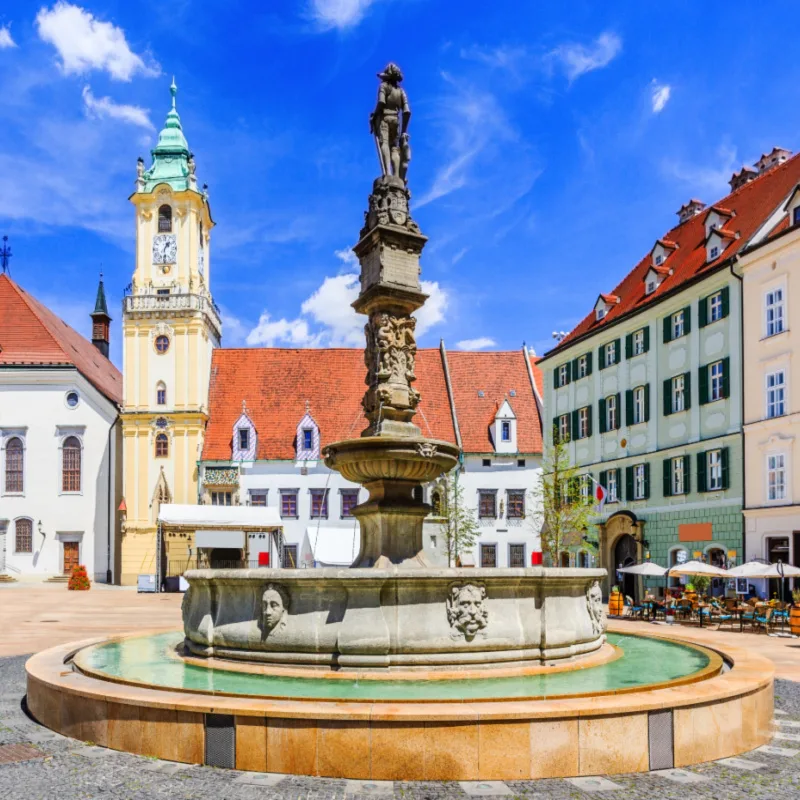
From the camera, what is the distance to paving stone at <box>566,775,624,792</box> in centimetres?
688

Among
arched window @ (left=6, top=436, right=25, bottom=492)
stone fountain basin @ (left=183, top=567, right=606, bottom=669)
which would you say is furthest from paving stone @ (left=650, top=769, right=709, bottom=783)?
arched window @ (left=6, top=436, right=25, bottom=492)

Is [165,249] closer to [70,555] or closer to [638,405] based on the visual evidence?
[70,555]

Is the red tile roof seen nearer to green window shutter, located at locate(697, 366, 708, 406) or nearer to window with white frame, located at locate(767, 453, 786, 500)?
green window shutter, located at locate(697, 366, 708, 406)

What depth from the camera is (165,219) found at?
53156mm

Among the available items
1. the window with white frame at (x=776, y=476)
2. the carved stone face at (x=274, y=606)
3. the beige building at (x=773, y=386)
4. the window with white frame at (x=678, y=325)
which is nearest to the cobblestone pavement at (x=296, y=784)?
the carved stone face at (x=274, y=606)

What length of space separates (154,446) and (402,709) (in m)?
45.4

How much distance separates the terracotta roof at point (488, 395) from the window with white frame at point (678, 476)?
17056mm

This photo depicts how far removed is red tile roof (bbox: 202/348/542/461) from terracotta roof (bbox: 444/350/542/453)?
52 mm

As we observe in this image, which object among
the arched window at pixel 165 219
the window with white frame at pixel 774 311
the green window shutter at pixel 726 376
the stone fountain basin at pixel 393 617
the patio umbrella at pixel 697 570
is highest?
the arched window at pixel 165 219

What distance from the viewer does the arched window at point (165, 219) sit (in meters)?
52.9

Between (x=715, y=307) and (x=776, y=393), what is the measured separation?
14.2ft

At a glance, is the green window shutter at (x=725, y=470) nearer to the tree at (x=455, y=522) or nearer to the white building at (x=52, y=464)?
the tree at (x=455, y=522)

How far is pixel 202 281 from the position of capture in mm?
53531

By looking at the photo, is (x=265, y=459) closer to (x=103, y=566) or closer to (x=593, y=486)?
(x=103, y=566)
